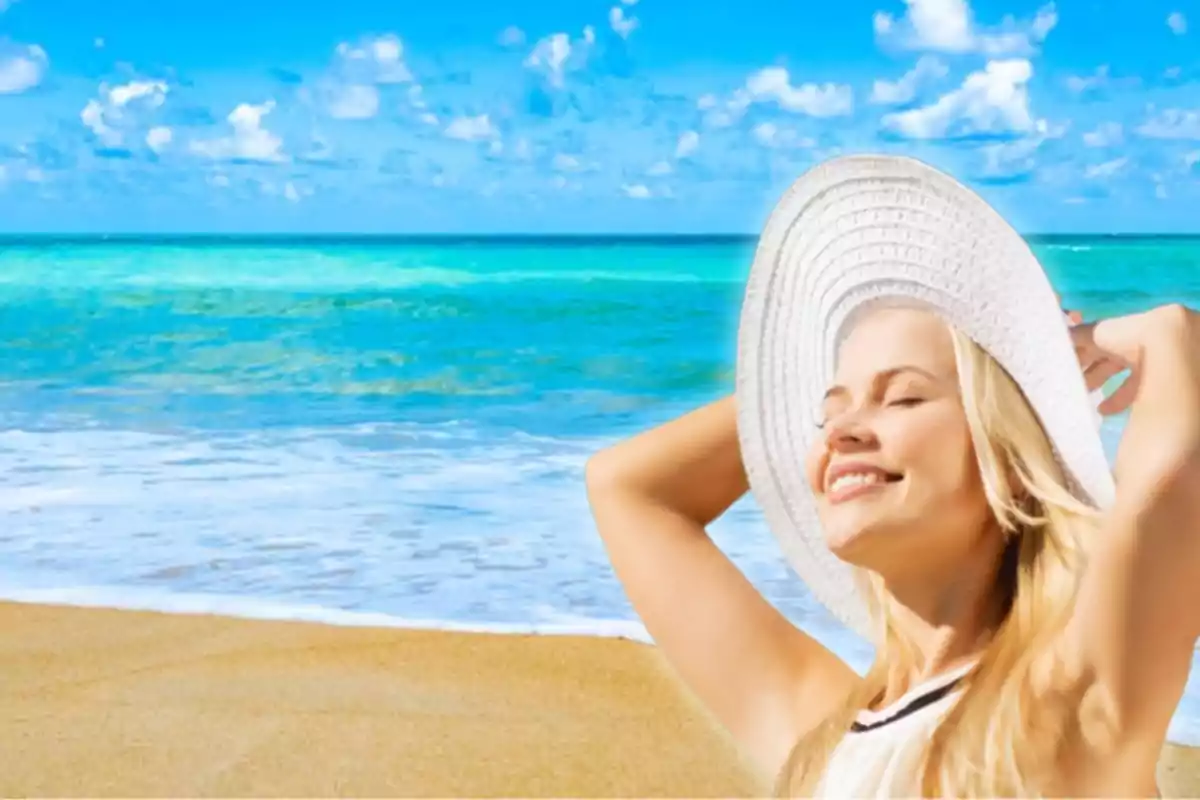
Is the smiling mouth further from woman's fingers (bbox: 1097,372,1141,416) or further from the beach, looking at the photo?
the beach

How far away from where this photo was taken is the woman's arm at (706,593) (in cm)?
167

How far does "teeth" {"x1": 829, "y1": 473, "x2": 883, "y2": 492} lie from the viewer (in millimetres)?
1455

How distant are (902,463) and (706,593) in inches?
13.0

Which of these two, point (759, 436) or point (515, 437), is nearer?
point (759, 436)

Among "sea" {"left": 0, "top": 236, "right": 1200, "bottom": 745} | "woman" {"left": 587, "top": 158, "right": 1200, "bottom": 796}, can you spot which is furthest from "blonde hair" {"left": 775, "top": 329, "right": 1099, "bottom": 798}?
"sea" {"left": 0, "top": 236, "right": 1200, "bottom": 745}

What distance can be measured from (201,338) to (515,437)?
9041mm

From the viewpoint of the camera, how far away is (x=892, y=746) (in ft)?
4.75

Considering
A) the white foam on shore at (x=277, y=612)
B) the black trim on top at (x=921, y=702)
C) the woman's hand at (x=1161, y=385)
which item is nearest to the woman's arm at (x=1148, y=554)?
the woman's hand at (x=1161, y=385)

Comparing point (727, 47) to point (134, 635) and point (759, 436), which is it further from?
point (759, 436)

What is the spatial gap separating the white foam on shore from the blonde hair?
4.13 metres

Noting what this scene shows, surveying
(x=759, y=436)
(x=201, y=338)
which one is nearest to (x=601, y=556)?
(x=759, y=436)

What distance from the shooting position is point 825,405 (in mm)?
1559

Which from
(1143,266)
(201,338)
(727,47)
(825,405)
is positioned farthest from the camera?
(727,47)

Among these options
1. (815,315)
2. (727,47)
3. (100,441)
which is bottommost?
(100,441)
